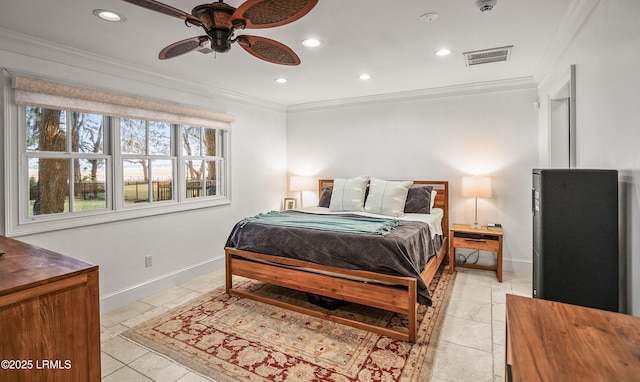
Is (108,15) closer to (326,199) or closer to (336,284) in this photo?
(336,284)

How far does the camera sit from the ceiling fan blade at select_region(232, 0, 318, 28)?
1.44 m

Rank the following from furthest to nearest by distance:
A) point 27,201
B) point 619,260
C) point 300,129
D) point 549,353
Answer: point 300,129 → point 27,201 → point 619,260 → point 549,353

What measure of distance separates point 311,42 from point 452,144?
101 inches

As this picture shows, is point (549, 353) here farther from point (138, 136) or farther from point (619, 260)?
point (138, 136)

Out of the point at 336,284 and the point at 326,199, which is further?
the point at 326,199

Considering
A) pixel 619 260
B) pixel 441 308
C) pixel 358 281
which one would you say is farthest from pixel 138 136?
pixel 619 260

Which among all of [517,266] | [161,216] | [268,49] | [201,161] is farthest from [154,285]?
[517,266]

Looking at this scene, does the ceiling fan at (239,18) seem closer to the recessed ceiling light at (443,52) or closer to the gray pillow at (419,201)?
the recessed ceiling light at (443,52)

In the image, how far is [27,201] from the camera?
8.63 feet

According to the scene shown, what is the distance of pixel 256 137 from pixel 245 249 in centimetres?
218

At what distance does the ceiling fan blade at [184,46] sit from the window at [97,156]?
1267 millimetres

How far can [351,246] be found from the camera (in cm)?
274

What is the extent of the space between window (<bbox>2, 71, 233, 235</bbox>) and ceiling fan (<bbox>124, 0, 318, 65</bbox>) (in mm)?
1384

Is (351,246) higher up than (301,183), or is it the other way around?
(301,183)
